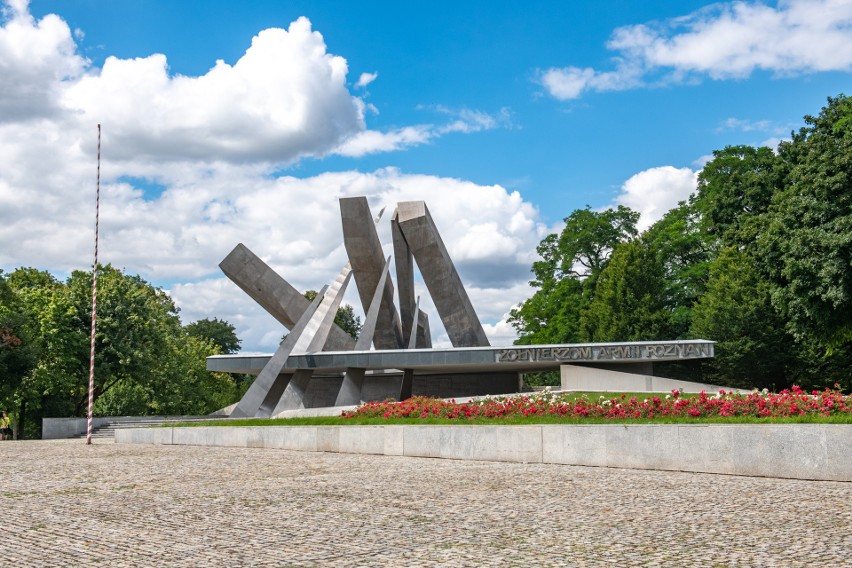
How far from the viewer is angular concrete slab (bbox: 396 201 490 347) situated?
35688mm

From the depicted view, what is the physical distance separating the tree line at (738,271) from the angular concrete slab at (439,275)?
41.6ft

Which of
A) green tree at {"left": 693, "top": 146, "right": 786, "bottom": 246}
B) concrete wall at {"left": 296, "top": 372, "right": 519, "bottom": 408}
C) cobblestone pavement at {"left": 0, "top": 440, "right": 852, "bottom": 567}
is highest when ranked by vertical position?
green tree at {"left": 693, "top": 146, "right": 786, "bottom": 246}

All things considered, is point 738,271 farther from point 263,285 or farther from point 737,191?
point 263,285

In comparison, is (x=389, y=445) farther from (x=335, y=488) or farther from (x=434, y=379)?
(x=434, y=379)

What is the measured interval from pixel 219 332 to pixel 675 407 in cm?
7699

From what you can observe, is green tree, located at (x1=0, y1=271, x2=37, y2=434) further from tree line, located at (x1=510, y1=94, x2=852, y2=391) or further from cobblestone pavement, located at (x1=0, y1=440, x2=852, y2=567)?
tree line, located at (x1=510, y1=94, x2=852, y2=391)

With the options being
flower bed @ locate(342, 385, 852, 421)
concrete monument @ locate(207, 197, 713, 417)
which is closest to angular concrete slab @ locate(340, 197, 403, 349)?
concrete monument @ locate(207, 197, 713, 417)

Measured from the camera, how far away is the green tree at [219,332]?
8556cm

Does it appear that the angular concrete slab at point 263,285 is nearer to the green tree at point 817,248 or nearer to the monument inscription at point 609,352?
the monument inscription at point 609,352

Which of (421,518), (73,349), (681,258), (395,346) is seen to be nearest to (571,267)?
(681,258)

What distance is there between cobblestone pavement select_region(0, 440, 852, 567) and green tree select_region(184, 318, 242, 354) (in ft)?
245

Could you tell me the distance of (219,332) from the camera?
86.9 metres

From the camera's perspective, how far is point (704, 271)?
47375 millimetres

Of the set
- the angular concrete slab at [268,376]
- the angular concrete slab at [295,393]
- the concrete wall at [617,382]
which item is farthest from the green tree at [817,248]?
the angular concrete slab at [295,393]
